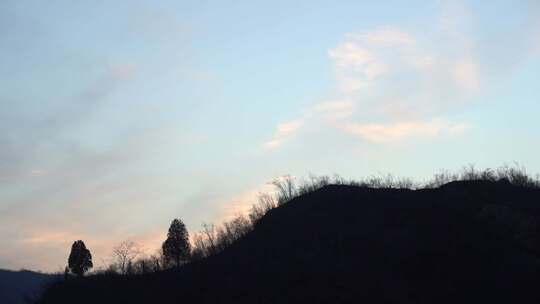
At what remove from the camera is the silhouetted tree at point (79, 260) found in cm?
5913

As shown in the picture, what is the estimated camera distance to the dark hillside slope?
120ft

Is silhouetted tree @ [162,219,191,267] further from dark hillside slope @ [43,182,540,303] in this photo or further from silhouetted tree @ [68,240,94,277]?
silhouetted tree @ [68,240,94,277]

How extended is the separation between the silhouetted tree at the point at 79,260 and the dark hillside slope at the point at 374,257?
1046 cm

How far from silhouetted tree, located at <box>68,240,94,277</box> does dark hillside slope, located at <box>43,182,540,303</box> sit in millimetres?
10461

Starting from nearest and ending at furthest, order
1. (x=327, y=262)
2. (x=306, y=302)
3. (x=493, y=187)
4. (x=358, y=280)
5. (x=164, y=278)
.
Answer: (x=306, y=302) < (x=358, y=280) < (x=327, y=262) < (x=164, y=278) < (x=493, y=187)

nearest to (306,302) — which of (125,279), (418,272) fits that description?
(418,272)

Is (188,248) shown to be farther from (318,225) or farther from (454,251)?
(454,251)

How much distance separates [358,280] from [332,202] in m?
14.6

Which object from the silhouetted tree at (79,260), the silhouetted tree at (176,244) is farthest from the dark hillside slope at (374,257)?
the silhouetted tree at (79,260)

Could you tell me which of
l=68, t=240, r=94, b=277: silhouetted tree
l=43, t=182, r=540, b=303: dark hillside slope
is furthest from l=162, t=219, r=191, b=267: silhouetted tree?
l=68, t=240, r=94, b=277: silhouetted tree

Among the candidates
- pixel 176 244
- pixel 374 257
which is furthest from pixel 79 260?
pixel 374 257

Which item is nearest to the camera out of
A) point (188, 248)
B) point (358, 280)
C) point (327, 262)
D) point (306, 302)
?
point (306, 302)

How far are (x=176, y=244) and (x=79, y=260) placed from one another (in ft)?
37.9

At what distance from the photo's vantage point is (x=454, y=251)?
1585 inches
